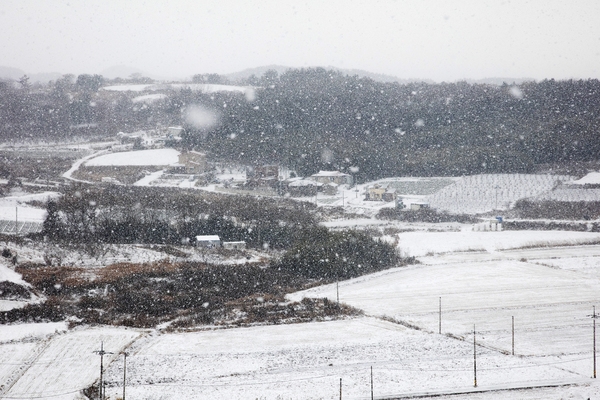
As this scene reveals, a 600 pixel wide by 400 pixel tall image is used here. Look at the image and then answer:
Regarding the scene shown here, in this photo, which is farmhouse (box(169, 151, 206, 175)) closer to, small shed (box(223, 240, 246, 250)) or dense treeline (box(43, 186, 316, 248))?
dense treeline (box(43, 186, 316, 248))

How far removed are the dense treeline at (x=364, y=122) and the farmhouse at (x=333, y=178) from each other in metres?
1.70

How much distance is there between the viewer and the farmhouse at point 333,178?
1407 inches

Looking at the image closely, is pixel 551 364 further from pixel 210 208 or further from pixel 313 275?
pixel 210 208

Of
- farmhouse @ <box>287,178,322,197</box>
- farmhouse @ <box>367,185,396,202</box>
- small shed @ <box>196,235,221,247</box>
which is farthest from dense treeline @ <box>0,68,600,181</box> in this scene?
small shed @ <box>196,235,221,247</box>

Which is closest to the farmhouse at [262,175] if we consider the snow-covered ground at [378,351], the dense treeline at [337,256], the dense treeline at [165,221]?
the dense treeline at [165,221]

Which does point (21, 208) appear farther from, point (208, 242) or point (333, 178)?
point (333, 178)

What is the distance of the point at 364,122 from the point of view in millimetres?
49312

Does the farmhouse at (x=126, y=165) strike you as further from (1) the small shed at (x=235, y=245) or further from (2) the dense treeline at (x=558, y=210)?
(2) the dense treeline at (x=558, y=210)

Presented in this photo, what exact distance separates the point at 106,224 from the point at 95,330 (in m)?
Result: 10.2

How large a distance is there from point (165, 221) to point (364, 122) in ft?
92.5

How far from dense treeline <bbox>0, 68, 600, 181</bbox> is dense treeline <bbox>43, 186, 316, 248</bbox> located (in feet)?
41.4

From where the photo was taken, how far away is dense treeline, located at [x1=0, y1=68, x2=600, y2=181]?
1532 inches

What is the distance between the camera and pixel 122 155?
42.2 meters

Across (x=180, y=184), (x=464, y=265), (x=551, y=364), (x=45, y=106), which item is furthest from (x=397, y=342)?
(x=45, y=106)
